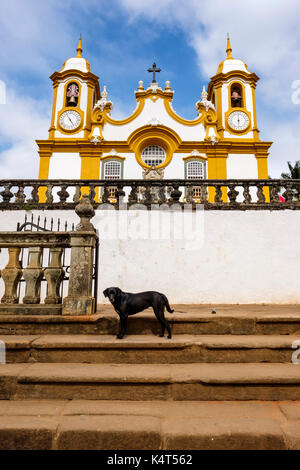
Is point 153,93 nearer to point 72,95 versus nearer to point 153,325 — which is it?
point 72,95

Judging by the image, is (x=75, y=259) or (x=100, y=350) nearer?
(x=100, y=350)

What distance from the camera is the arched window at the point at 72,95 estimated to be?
19.3 m

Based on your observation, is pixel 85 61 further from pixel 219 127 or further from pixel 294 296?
pixel 294 296

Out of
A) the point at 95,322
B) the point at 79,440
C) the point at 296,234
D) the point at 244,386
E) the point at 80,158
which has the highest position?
the point at 80,158

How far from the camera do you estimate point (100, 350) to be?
3.41m

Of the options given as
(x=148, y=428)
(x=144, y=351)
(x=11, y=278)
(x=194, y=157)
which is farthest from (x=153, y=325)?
(x=194, y=157)

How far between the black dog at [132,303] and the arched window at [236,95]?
63.2 feet

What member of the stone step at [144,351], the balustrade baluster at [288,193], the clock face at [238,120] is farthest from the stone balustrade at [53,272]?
the clock face at [238,120]

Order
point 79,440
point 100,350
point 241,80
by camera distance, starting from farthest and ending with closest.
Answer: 1. point 241,80
2. point 100,350
3. point 79,440

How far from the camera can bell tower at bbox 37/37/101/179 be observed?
17.4 metres

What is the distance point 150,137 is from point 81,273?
14.8m

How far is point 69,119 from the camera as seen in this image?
18.7 metres

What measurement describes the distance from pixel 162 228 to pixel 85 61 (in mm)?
17485

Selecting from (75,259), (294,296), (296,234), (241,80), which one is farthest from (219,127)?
(75,259)
